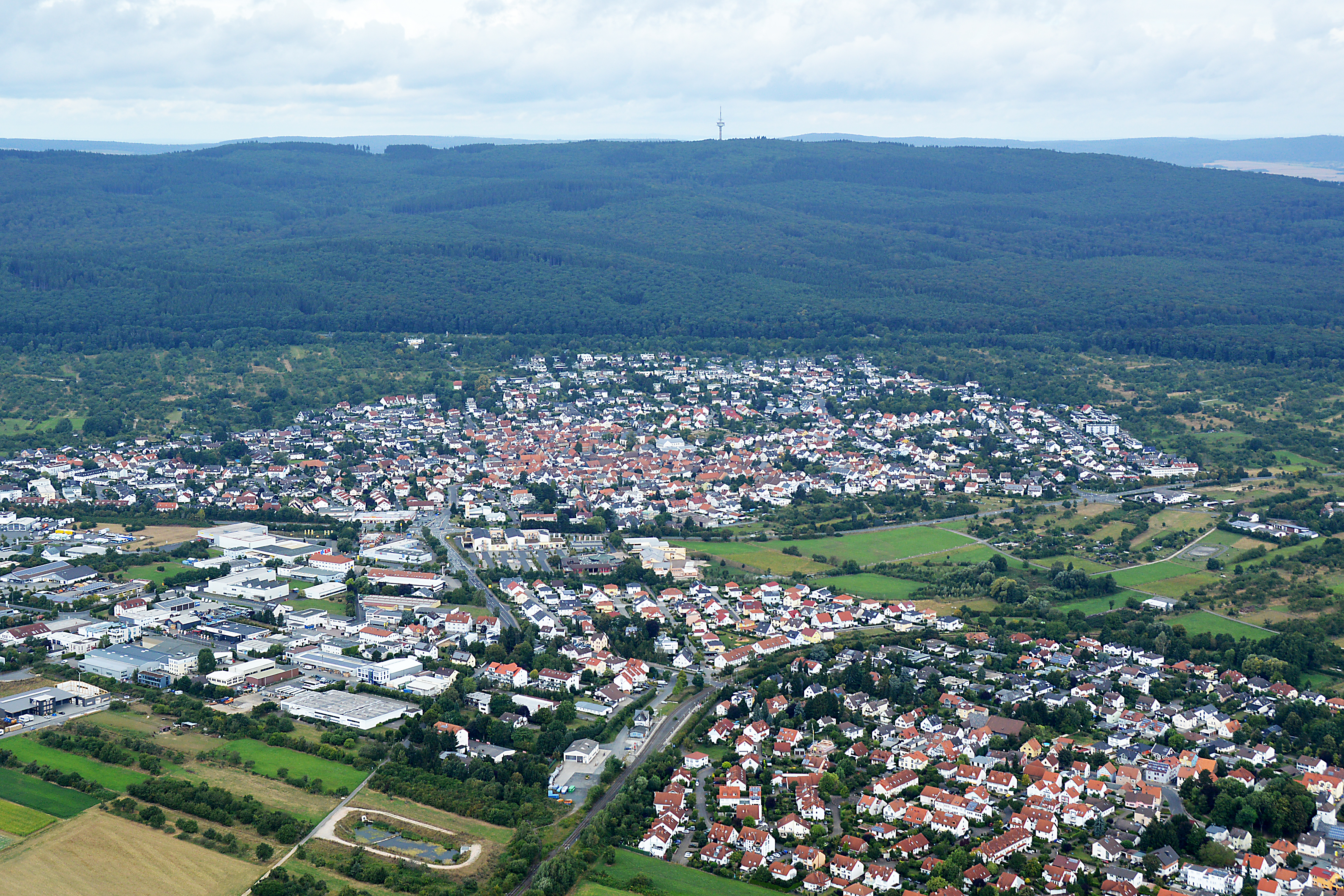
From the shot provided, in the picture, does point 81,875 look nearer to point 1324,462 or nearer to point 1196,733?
point 1196,733

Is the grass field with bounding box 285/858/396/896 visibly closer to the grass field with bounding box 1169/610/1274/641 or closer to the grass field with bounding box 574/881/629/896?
the grass field with bounding box 574/881/629/896

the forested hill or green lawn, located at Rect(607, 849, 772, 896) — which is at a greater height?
the forested hill

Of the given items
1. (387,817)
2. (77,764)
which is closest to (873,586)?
(387,817)

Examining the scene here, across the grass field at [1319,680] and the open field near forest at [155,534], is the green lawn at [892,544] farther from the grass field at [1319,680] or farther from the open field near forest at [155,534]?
the open field near forest at [155,534]

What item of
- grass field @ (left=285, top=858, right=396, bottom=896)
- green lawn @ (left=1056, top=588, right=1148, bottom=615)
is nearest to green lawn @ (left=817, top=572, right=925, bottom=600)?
green lawn @ (left=1056, top=588, right=1148, bottom=615)

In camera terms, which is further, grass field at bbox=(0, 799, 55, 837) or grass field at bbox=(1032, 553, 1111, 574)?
grass field at bbox=(1032, 553, 1111, 574)

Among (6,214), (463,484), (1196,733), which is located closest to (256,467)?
(463,484)

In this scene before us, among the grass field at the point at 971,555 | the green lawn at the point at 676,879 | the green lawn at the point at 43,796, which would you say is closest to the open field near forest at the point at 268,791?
the green lawn at the point at 43,796

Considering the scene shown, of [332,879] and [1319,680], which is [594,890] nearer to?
[332,879]
